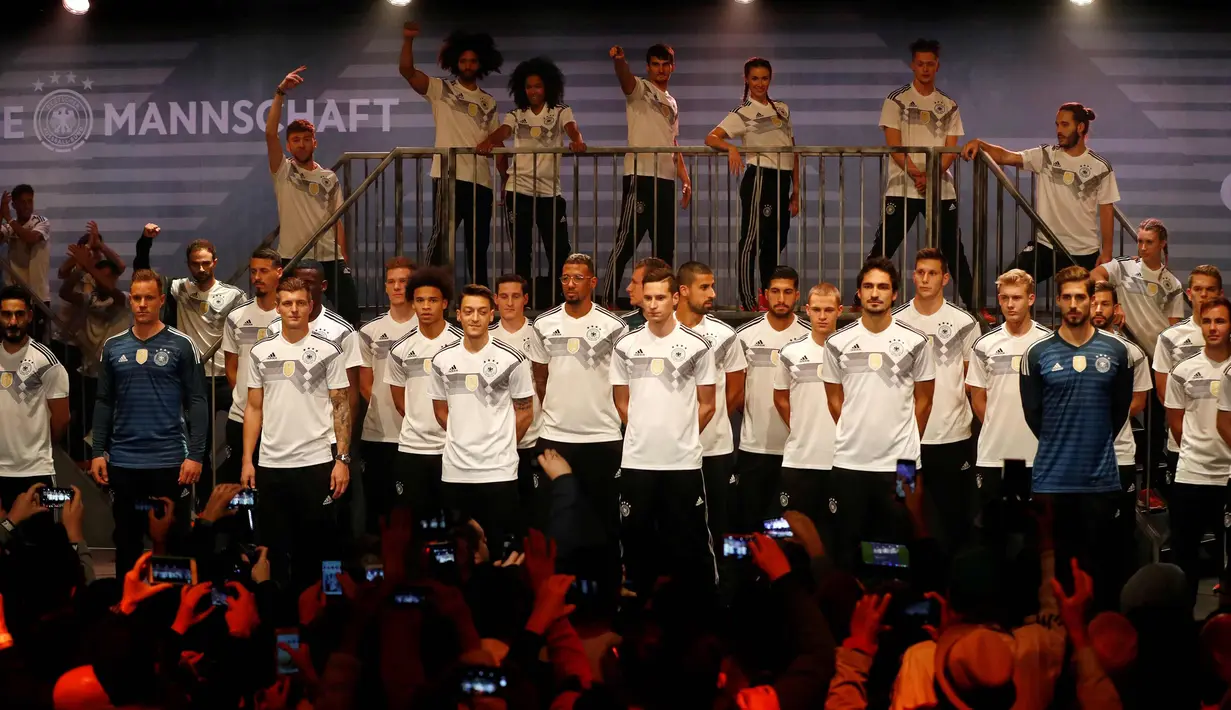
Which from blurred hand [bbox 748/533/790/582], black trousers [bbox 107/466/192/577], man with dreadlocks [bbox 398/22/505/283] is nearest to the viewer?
blurred hand [bbox 748/533/790/582]

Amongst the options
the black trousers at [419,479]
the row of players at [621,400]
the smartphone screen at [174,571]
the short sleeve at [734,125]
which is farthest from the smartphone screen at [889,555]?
the short sleeve at [734,125]

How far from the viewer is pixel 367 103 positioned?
11.5m

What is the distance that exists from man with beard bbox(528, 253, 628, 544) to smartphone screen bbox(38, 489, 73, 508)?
2554 millimetres

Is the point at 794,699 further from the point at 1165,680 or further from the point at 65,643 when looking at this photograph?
the point at 65,643

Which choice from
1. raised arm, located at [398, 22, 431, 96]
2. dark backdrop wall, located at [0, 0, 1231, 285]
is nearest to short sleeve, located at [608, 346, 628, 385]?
raised arm, located at [398, 22, 431, 96]

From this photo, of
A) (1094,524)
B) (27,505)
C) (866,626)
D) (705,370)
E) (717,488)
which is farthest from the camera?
(717,488)

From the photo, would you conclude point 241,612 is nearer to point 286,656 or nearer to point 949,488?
point 286,656

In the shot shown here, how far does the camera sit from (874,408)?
7.10 m

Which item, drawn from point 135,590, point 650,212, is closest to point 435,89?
point 650,212

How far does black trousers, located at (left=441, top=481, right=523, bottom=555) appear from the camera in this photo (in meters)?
7.19

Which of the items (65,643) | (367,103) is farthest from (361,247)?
(65,643)

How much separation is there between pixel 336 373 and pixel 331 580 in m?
3.17

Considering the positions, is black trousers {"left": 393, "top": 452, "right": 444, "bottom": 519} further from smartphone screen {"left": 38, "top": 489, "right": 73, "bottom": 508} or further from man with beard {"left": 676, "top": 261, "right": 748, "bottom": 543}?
smartphone screen {"left": 38, "top": 489, "right": 73, "bottom": 508}

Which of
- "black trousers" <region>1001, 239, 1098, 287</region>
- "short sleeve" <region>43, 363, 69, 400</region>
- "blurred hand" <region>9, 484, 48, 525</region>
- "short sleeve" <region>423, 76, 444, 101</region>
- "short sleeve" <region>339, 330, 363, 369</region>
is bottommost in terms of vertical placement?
"blurred hand" <region>9, 484, 48, 525</region>
